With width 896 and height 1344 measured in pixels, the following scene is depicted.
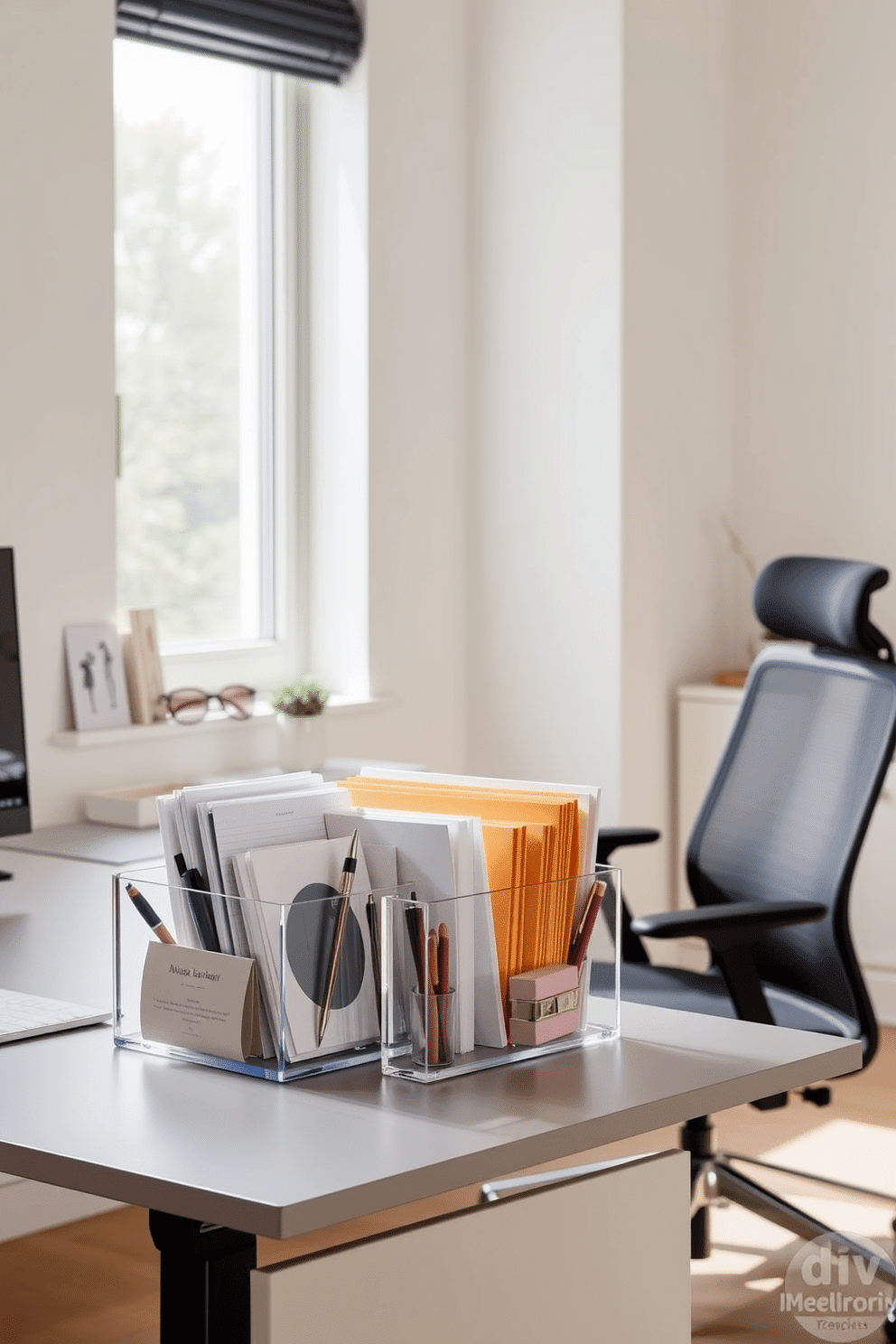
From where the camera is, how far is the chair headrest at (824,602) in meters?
2.65

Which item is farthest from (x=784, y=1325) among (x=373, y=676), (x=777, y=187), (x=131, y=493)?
(x=777, y=187)

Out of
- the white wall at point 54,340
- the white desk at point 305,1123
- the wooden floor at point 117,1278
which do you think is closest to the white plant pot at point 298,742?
the white wall at point 54,340

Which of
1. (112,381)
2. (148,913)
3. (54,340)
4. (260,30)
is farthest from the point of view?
(260,30)

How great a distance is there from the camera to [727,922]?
7.75 ft

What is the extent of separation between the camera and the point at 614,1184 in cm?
142

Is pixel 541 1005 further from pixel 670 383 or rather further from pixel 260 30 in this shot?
pixel 670 383

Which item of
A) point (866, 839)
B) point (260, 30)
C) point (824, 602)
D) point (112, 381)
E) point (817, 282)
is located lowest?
point (866, 839)

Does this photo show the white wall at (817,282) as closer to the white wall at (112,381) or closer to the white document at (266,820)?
the white wall at (112,381)

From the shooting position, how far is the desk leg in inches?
58.7

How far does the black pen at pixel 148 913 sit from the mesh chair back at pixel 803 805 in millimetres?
1274

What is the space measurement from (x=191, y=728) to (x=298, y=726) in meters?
0.22

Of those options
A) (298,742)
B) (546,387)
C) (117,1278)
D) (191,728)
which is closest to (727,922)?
(117,1278)

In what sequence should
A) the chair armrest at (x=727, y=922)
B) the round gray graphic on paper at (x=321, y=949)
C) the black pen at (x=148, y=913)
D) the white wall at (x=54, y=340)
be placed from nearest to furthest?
the round gray graphic on paper at (x=321, y=949) → the black pen at (x=148, y=913) → the chair armrest at (x=727, y=922) → the white wall at (x=54, y=340)

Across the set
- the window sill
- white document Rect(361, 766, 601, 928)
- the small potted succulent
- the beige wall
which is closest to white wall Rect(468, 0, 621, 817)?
the beige wall
